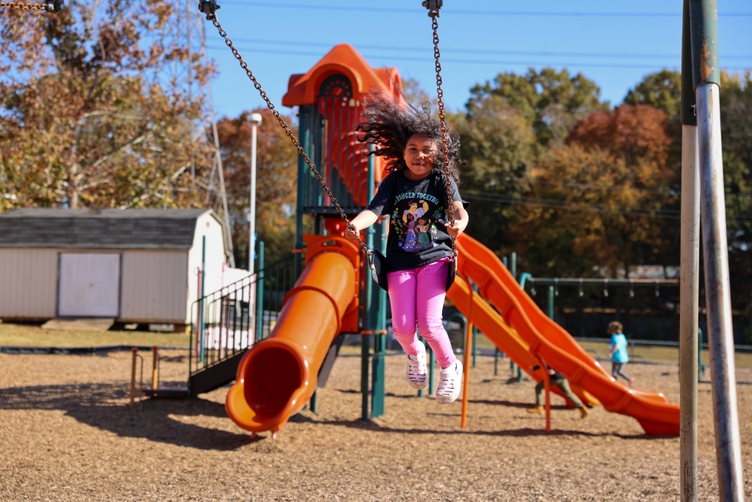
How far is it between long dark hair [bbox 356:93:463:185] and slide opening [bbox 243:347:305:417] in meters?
4.73

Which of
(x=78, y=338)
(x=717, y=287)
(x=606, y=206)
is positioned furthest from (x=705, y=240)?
(x=606, y=206)

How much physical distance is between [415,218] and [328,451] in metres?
5.46

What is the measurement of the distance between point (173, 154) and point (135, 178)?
167 centimetres

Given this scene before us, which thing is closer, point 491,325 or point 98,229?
point 491,325

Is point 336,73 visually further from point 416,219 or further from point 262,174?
point 262,174

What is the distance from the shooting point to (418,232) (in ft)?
17.6

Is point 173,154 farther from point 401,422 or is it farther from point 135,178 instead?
point 401,422

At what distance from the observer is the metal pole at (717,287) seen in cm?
425

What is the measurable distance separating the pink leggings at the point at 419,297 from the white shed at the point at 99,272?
21.9m

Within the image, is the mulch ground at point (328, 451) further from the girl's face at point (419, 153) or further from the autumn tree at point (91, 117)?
the autumn tree at point (91, 117)

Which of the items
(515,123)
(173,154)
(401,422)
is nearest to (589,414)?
(401,422)

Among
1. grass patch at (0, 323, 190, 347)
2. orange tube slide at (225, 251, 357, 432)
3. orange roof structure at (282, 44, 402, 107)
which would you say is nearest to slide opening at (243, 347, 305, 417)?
orange tube slide at (225, 251, 357, 432)

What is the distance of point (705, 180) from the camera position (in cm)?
452

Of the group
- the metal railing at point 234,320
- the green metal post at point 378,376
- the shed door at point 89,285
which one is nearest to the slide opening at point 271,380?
the metal railing at point 234,320
